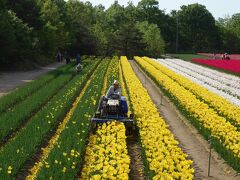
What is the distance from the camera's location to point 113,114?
15047mm

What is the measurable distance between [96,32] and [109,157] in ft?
250

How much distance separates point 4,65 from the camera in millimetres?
43219

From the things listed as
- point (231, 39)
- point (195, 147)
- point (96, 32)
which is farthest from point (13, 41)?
point (231, 39)

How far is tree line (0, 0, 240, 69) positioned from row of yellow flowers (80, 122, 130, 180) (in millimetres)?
26758

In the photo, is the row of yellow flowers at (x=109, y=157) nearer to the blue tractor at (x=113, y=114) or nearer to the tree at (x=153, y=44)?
the blue tractor at (x=113, y=114)

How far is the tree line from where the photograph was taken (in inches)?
1688

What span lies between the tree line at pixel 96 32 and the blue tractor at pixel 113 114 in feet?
81.4

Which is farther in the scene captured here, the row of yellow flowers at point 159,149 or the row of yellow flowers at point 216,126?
the row of yellow flowers at point 216,126

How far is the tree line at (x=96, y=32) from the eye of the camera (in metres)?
42.9

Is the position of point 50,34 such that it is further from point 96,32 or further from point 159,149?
point 159,149

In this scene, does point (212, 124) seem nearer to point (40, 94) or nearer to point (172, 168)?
point (172, 168)

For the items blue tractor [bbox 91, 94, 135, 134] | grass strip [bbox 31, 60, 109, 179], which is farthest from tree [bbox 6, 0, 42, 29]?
blue tractor [bbox 91, 94, 135, 134]

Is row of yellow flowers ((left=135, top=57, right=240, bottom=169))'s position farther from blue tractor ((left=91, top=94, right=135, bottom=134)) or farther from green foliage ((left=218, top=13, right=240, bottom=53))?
green foliage ((left=218, top=13, right=240, bottom=53))

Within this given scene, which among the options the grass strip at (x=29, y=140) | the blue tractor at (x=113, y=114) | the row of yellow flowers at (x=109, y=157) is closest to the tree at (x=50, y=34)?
the grass strip at (x=29, y=140)
